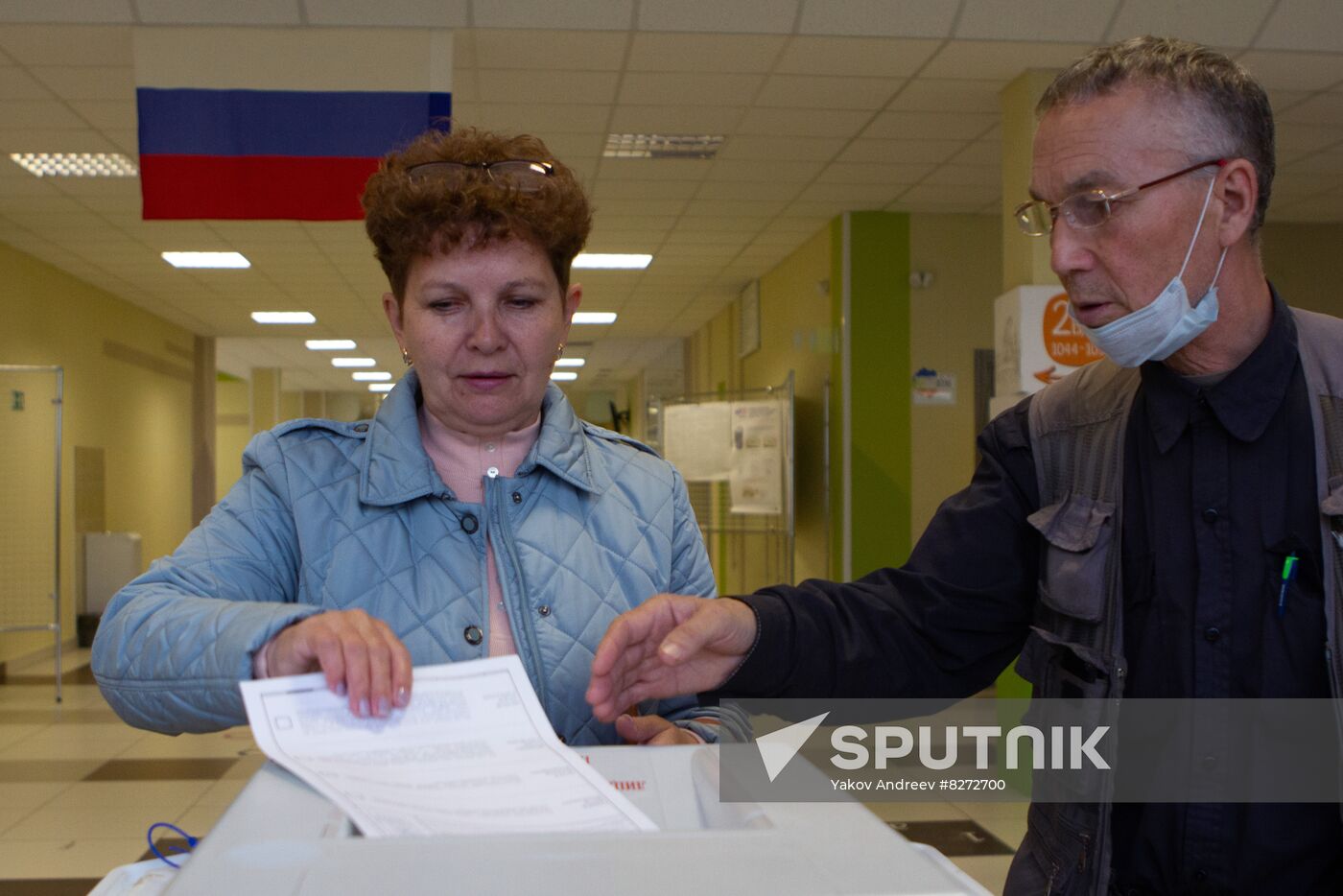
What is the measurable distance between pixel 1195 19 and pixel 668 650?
4.06 m

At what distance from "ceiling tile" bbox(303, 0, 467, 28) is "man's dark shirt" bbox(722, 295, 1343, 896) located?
3.25 meters

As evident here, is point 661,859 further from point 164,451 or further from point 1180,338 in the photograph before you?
point 164,451

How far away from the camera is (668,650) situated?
108cm

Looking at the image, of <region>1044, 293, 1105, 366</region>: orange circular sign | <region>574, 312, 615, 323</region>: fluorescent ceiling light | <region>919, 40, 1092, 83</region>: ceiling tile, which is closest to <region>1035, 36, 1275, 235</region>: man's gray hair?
<region>919, 40, 1092, 83</region>: ceiling tile

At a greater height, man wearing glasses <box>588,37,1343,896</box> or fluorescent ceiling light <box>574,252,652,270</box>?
fluorescent ceiling light <box>574,252,652,270</box>

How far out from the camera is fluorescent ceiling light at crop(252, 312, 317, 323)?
11.0m

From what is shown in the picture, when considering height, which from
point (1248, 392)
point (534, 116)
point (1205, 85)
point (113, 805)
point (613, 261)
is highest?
point (534, 116)

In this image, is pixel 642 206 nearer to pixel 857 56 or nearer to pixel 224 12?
pixel 857 56

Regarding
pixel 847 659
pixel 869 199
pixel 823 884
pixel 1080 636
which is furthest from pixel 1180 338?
pixel 869 199

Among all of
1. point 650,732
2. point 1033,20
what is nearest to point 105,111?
point 1033,20

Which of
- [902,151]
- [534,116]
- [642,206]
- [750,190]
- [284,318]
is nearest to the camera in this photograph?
[534,116]

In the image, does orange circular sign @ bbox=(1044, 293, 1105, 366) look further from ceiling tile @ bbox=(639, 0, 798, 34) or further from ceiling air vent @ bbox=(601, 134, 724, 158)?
ceiling air vent @ bbox=(601, 134, 724, 158)

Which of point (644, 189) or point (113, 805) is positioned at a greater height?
point (644, 189)

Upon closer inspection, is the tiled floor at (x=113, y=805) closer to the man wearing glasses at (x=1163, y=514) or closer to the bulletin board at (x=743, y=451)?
the man wearing glasses at (x=1163, y=514)
